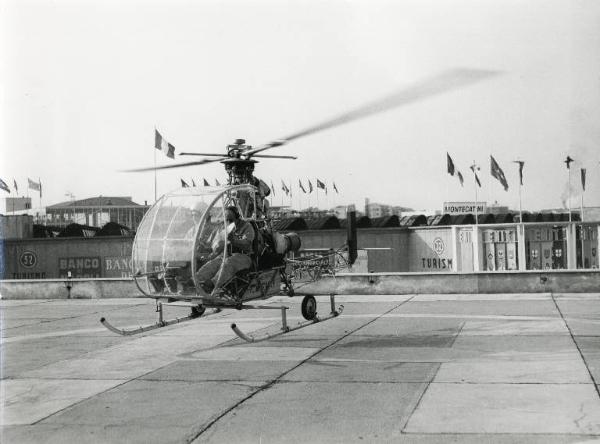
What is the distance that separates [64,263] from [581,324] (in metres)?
30.0

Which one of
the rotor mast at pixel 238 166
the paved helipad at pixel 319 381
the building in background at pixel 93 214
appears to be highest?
the building in background at pixel 93 214

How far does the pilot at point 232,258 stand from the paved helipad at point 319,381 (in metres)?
1.26

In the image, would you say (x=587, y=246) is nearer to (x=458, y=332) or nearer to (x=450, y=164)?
(x=450, y=164)

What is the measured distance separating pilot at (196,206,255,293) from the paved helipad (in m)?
1.26

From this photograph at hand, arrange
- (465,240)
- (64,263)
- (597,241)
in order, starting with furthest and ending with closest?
(64,263) < (465,240) < (597,241)

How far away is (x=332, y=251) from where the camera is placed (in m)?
14.7

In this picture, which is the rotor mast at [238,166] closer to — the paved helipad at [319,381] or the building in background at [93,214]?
the paved helipad at [319,381]

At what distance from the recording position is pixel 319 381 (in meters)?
9.17

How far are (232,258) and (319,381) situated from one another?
3.20 metres

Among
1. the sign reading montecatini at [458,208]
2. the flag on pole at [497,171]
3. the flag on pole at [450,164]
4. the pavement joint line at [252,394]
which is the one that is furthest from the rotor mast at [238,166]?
the sign reading montecatini at [458,208]

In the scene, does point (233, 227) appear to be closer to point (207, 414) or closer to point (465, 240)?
point (207, 414)

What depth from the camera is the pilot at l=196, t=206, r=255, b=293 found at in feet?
37.1

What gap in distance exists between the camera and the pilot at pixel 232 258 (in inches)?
445

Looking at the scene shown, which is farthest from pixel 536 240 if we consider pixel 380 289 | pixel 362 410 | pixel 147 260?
pixel 362 410
